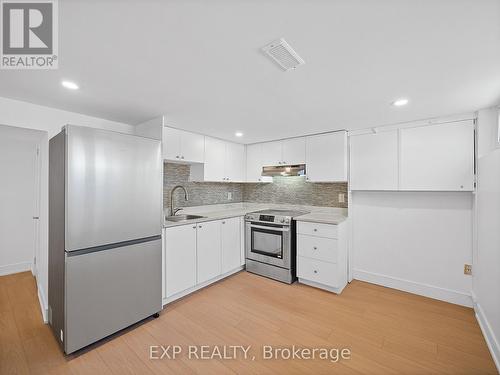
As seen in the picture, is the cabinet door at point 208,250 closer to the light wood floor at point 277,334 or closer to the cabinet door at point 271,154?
the light wood floor at point 277,334

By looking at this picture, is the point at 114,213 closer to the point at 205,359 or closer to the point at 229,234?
the point at 205,359

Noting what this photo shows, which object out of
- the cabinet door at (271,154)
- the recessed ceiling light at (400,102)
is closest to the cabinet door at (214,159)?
the cabinet door at (271,154)

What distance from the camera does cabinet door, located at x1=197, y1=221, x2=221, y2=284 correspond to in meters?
2.85

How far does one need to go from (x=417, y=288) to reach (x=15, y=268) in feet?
19.2

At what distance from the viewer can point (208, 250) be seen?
2.96m

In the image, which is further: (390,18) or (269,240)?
(269,240)

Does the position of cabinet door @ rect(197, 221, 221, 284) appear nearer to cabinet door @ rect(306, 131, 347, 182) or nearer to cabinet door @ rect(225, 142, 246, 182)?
cabinet door @ rect(225, 142, 246, 182)

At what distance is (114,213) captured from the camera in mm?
1943

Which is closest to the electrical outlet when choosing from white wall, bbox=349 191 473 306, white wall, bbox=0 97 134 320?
white wall, bbox=349 191 473 306

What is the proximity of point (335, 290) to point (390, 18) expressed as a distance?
286cm

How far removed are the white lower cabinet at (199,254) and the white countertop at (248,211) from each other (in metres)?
0.07

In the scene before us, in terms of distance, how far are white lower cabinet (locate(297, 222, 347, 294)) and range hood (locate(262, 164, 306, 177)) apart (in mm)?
813

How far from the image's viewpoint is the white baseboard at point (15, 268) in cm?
328

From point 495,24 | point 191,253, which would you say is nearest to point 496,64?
point 495,24
